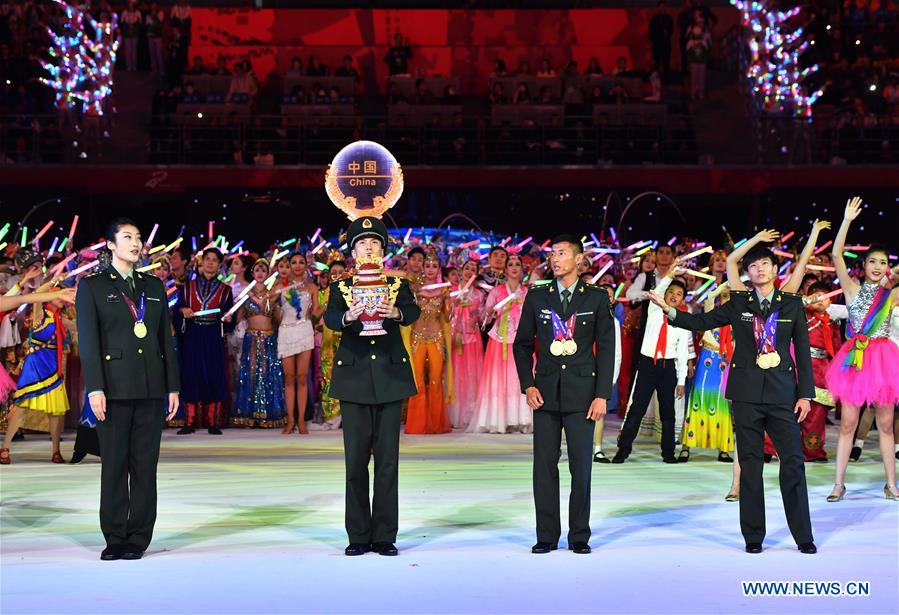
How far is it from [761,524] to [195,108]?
1333cm

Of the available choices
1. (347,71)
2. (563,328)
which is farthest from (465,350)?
(347,71)

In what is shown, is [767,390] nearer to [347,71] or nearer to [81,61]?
[347,71]

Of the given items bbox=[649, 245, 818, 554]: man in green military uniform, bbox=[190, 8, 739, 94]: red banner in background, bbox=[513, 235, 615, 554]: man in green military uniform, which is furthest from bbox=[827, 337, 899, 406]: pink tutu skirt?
bbox=[190, 8, 739, 94]: red banner in background

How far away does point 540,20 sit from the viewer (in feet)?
72.3

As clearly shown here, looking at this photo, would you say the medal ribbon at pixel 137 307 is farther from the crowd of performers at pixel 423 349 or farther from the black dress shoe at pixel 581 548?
the crowd of performers at pixel 423 349

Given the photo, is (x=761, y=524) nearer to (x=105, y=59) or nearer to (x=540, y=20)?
(x=105, y=59)

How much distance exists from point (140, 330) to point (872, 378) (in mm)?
4444

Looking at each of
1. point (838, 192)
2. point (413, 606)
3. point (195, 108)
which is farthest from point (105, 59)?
point (413, 606)

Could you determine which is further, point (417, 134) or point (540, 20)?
point (540, 20)

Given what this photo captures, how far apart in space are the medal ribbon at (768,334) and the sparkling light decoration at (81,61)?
1372 cm

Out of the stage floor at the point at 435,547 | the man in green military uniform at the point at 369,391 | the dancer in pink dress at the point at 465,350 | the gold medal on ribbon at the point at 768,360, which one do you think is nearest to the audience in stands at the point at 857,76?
the dancer in pink dress at the point at 465,350

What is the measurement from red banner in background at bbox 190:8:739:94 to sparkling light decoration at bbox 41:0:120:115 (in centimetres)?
271

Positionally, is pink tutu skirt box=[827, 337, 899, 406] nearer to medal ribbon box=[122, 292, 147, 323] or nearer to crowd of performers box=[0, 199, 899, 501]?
crowd of performers box=[0, 199, 899, 501]

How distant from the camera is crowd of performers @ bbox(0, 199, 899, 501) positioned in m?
9.49
